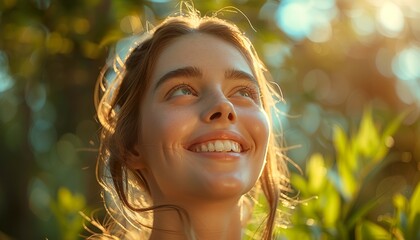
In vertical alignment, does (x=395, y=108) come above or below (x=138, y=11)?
below

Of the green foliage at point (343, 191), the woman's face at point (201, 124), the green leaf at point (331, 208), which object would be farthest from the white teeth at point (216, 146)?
the green leaf at point (331, 208)

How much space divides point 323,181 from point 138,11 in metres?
1.08

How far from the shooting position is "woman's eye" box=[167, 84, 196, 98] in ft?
6.14

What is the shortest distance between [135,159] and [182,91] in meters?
0.24

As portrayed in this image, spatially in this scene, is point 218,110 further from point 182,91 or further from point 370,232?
point 370,232

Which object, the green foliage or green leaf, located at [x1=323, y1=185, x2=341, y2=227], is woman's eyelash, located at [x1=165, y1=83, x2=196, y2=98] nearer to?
the green foliage

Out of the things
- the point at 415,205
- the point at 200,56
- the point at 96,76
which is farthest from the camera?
the point at 96,76

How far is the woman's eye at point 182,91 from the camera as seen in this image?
1872 millimetres

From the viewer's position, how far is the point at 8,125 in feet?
30.1

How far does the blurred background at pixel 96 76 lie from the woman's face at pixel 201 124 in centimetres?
40

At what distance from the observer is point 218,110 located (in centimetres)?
180

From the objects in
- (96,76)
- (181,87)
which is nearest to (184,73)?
(181,87)

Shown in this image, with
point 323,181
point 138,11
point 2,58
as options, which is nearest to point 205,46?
point 323,181

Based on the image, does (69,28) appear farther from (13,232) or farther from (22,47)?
(13,232)
